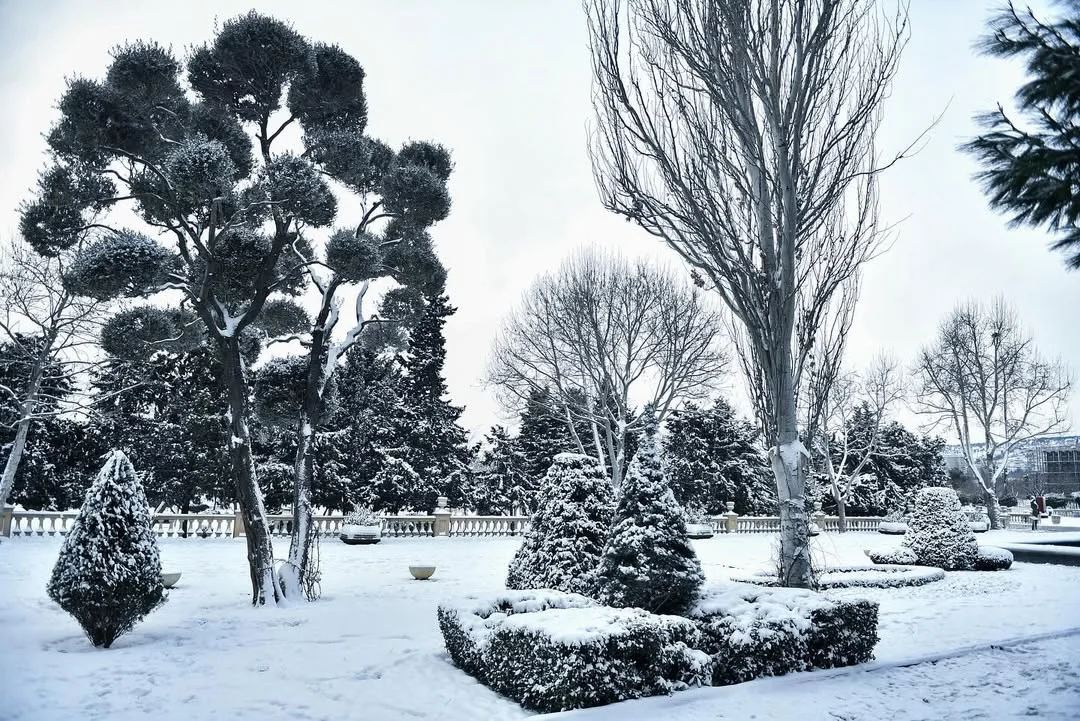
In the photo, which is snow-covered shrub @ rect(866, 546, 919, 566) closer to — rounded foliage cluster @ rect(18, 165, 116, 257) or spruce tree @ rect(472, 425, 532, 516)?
spruce tree @ rect(472, 425, 532, 516)

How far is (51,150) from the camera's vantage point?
410 inches

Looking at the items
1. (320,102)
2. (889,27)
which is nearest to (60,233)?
(320,102)

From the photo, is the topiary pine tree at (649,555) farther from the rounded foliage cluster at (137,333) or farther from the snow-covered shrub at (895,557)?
the snow-covered shrub at (895,557)

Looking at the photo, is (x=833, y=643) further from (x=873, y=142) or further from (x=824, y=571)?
(x=824, y=571)

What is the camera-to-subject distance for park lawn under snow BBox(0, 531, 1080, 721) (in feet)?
18.1

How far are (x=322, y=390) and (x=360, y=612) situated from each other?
12.7 ft

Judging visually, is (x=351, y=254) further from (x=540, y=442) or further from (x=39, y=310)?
(x=540, y=442)

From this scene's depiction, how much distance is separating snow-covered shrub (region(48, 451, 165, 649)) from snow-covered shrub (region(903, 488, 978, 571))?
17.3 m

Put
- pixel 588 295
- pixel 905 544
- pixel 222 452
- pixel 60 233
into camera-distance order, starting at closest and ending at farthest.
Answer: pixel 60 233 < pixel 905 544 < pixel 588 295 < pixel 222 452

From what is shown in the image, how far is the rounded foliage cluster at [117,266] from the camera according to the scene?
368 inches

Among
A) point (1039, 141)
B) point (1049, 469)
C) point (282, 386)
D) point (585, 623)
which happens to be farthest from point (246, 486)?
point (1049, 469)

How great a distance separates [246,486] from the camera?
34.8ft

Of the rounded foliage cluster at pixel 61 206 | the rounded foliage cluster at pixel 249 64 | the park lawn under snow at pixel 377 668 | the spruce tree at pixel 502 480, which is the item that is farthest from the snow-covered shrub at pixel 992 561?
the rounded foliage cluster at pixel 61 206

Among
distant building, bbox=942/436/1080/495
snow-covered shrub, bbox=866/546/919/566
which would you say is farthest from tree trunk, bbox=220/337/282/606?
distant building, bbox=942/436/1080/495
